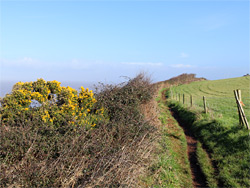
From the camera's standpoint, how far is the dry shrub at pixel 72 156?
415cm

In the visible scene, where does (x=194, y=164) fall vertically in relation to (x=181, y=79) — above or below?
below

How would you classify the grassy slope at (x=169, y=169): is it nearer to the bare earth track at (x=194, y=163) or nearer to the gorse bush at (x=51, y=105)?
the bare earth track at (x=194, y=163)

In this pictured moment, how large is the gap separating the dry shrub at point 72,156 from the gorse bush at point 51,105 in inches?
20.8

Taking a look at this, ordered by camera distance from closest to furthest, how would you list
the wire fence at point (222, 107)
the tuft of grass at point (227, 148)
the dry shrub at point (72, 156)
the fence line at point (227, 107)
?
the dry shrub at point (72, 156)
the tuft of grass at point (227, 148)
the fence line at point (227, 107)
the wire fence at point (222, 107)

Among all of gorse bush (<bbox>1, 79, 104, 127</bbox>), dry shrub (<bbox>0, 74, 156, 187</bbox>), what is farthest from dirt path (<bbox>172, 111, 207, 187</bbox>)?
gorse bush (<bbox>1, 79, 104, 127</bbox>)

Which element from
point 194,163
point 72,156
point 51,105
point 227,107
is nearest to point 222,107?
point 227,107

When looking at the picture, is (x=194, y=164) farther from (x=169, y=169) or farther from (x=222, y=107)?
(x=222, y=107)

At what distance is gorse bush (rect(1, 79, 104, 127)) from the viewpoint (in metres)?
7.04

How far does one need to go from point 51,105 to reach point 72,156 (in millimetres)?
3209

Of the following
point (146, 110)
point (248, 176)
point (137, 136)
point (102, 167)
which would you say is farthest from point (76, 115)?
point (248, 176)

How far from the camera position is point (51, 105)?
7535 mm

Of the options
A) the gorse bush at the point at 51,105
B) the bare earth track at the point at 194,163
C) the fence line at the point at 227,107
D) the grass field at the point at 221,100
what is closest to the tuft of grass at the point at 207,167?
the bare earth track at the point at 194,163

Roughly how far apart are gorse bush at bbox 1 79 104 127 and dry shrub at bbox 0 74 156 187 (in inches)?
20.8

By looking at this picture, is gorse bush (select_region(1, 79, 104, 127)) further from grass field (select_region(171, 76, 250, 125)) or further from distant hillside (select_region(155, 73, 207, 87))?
distant hillside (select_region(155, 73, 207, 87))
